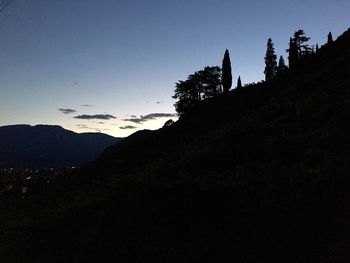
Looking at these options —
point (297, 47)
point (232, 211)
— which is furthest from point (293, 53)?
point (232, 211)

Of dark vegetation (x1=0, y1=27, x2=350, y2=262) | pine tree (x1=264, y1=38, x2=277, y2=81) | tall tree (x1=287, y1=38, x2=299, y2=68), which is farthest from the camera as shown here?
pine tree (x1=264, y1=38, x2=277, y2=81)

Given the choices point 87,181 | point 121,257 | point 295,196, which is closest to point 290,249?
point 295,196

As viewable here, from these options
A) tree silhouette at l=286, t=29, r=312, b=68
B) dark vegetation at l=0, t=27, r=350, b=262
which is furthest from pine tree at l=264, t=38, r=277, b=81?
dark vegetation at l=0, t=27, r=350, b=262

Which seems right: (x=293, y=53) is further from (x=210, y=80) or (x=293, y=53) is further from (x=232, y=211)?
(x=232, y=211)

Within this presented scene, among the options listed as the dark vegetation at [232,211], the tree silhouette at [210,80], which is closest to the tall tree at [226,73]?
the tree silhouette at [210,80]

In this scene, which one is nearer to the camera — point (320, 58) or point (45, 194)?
point (45, 194)

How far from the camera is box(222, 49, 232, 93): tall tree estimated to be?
81.2m

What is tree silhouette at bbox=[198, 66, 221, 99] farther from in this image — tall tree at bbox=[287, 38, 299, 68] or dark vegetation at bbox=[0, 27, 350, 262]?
dark vegetation at bbox=[0, 27, 350, 262]

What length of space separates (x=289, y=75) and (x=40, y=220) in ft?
153

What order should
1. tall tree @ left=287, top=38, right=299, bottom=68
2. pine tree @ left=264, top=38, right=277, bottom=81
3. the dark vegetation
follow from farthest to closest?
pine tree @ left=264, top=38, right=277, bottom=81 → tall tree @ left=287, top=38, right=299, bottom=68 → the dark vegetation

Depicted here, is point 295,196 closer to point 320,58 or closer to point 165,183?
point 165,183

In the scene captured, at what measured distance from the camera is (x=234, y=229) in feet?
40.8

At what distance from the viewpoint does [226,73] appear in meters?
81.4

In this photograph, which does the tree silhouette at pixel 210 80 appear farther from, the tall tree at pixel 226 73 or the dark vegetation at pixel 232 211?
the dark vegetation at pixel 232 211
